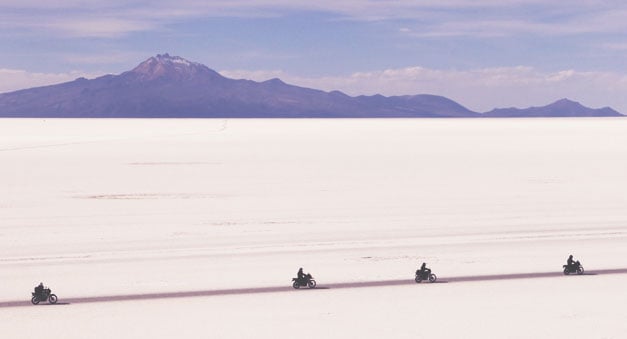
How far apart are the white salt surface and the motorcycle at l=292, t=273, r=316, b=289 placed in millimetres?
107

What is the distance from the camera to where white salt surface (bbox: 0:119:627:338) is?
28.8 feet

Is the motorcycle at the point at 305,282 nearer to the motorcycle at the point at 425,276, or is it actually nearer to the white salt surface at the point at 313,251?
the white salt surface at the point at 313,251

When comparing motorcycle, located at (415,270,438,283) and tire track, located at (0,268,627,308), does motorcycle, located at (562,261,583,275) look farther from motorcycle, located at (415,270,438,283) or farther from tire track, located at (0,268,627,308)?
motorcycle, located at (415,270,438,283)

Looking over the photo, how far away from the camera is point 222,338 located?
8.23m

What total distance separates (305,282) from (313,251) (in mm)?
2792

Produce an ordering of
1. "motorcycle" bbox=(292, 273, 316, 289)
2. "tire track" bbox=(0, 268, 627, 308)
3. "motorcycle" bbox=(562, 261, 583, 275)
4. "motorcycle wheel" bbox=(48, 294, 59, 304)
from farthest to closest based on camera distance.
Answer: "motorcycle" bbox=(562, 261, 583, 275)
"motorcycle" bbox=(292, 273, 316, 289)
"tire track" bbox=(0, 268, 627, 308)
"motorcycle wheel" bbox=(48, 294, 59, 304)

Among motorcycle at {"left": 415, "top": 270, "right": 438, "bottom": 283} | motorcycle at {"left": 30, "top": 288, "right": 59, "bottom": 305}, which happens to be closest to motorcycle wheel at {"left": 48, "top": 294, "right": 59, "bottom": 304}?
motorcycle at {"left": 30, "top": 288, "right": 59, "bottom": 305}

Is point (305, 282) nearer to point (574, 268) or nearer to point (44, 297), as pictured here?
point (44, 297)

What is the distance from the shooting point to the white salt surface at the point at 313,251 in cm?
879

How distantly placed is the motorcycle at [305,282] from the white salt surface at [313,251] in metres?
0.11

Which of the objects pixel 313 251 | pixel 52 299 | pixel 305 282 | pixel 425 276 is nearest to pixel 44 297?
pixel 52 299

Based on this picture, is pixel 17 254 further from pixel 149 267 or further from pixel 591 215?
pixel 591 215

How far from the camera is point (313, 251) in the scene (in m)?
12.8

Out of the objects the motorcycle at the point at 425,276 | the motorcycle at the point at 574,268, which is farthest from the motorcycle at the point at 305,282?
the motorcycle at the point at 574,268
